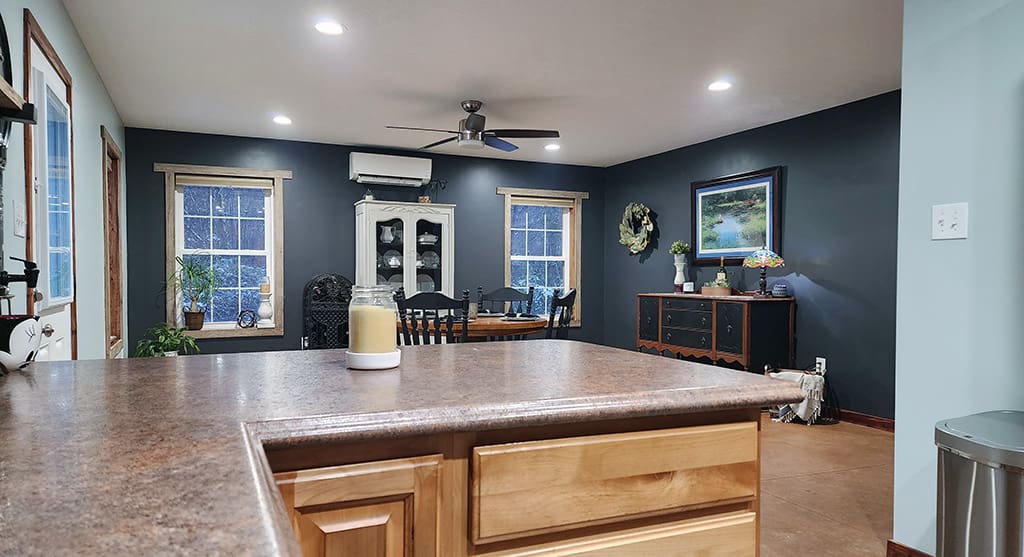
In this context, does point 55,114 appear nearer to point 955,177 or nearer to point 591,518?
point 591,518

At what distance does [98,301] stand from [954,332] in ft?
14.5

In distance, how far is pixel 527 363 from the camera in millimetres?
1479

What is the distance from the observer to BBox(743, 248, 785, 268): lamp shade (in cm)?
501

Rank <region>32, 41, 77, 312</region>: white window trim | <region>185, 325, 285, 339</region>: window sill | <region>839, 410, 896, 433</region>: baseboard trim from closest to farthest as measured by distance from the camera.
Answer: <region>32, 41, 77, 312</region>: white window trim < <region>839, 410, 896, 433</region>: baseboard trim < <region>185, 325, 285, 339</region>: window sill

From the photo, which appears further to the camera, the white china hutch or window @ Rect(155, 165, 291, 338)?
the white china hutch

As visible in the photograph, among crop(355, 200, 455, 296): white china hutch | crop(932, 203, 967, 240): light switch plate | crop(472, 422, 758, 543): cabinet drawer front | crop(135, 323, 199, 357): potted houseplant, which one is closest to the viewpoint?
crop(472, 422, 758, 543): cabinet drawer front

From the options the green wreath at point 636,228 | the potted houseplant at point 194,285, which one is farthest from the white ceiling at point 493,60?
the green wreath at point 636,228

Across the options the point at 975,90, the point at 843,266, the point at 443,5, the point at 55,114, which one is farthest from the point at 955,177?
the point at 55,114

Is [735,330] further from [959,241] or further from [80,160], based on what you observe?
[80,160]

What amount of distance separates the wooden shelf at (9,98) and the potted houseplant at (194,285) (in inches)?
186

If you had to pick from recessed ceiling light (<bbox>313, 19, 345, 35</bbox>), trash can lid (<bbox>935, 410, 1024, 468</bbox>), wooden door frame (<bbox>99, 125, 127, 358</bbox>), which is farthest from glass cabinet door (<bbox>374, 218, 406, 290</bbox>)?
trash can lid (<bbox>935, 410, 1024, 468</bbox>)

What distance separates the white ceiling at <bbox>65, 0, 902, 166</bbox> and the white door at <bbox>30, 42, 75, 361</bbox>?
66cm

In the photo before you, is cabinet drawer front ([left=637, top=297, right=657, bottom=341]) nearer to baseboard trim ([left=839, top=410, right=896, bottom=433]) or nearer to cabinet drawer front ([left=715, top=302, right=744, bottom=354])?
cabinet drawer front ([left=715, top=302, right=744, bottom=354])

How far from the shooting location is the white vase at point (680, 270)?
6.17 m
